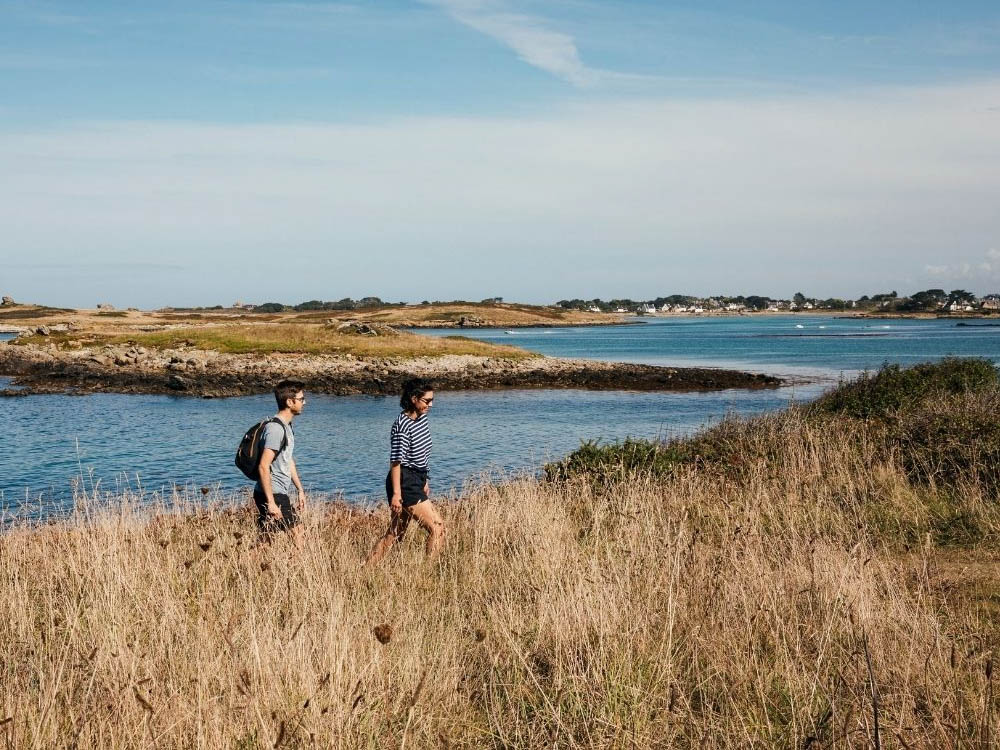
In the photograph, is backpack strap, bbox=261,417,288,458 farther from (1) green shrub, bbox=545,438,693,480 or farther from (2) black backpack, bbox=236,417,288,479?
(1) green shrub, bbox=545,438,693,480

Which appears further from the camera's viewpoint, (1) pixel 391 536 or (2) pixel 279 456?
(2) pixel 279 456

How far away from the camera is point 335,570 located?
745cm

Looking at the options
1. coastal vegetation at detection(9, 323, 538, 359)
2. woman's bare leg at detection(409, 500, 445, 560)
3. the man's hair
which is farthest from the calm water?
coastal vegetation at detection(9, 323, 538, 359)

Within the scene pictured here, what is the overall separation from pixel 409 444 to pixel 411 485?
1.42ft

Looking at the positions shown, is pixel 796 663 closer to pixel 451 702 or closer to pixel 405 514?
pixel 451 702

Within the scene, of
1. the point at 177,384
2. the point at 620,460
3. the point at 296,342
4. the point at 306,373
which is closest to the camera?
the point at 620,460

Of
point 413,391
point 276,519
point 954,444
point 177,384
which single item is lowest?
point 177,384

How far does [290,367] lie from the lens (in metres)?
57.3

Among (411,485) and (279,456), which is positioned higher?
(279,456)

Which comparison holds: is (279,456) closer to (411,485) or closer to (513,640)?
(411,485)

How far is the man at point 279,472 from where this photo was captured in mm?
8398

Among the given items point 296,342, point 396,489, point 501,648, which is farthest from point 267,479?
point 296,342

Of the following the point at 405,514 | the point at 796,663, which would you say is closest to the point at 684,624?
the point at 796,663

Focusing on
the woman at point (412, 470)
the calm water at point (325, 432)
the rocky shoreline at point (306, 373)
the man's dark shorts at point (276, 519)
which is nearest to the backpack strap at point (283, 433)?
the man's dark shorts at point (276, 519)
